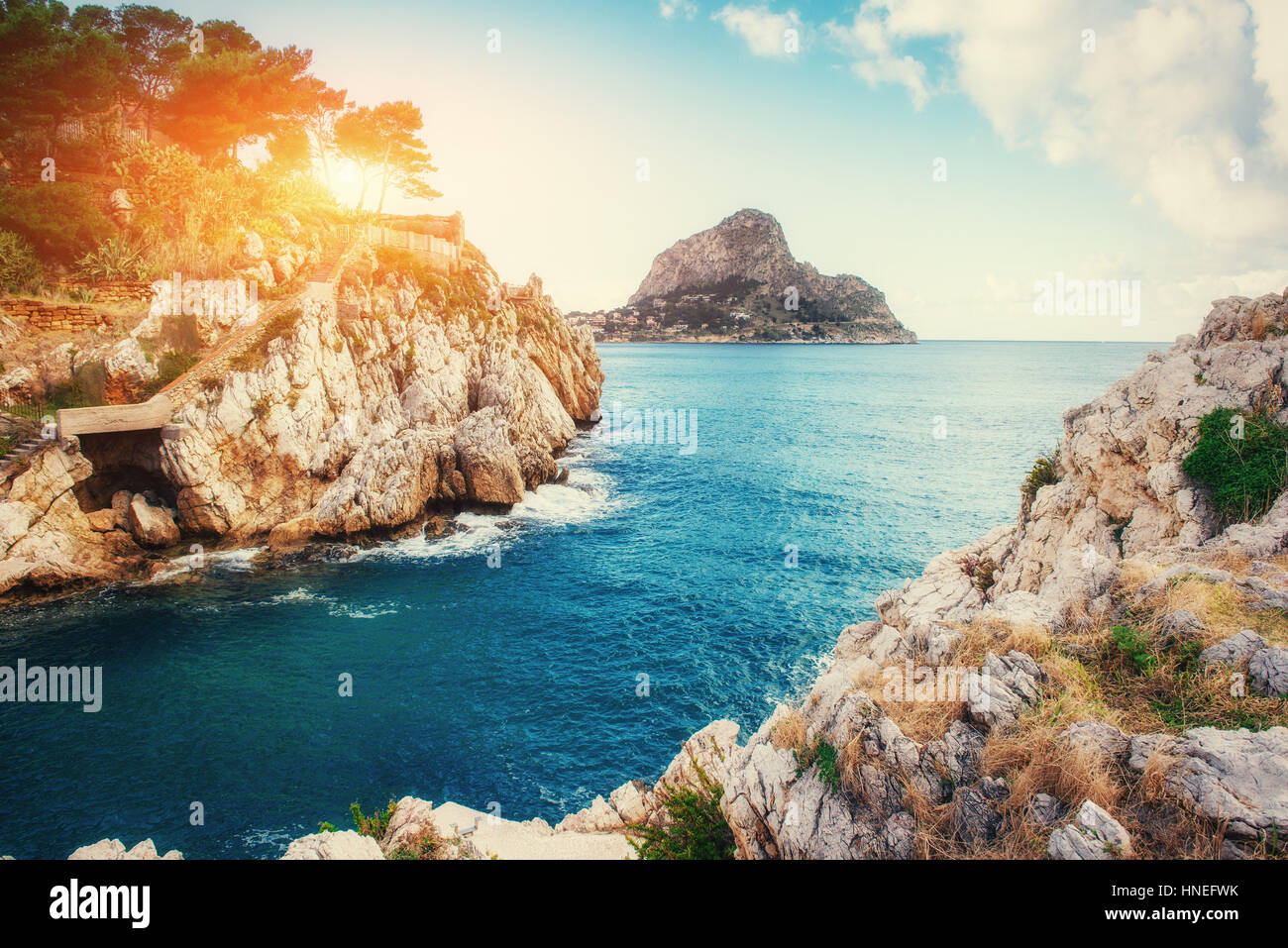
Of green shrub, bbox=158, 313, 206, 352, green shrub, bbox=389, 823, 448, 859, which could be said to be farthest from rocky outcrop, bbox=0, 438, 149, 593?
green shrub, bbox=389, 823, 448, 859

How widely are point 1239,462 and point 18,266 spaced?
52501 millimetres

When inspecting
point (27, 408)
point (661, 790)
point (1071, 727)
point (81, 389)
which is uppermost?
point (81, 389)

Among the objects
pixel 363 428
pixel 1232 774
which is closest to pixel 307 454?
pixel 363 428

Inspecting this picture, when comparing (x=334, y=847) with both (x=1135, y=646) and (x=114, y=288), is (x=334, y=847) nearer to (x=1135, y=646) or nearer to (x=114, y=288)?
(x=1135, y=646)

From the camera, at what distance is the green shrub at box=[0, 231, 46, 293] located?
100 ft

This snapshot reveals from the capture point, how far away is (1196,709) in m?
7.97

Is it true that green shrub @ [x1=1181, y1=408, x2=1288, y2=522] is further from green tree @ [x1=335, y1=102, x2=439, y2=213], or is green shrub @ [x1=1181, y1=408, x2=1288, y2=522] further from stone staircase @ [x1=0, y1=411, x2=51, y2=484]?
green tree @ [x1=335, y1=102, x2=439, y2=213]

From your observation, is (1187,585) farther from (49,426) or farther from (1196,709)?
(49,426)

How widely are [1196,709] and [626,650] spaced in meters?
17.1

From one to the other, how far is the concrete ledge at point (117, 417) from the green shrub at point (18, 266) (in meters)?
9.61

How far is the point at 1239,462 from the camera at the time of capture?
13594 millimetres

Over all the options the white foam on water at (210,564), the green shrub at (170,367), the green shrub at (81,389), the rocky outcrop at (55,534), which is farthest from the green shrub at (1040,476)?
the green shrub at (81,389)

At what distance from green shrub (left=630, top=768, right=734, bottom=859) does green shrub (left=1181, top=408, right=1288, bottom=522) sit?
45.0 feet
